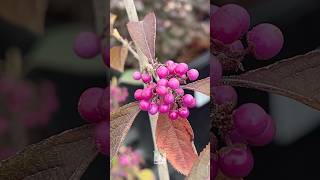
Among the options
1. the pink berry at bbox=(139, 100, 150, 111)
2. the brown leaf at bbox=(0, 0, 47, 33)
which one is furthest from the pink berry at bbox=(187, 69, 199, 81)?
the brown leaf at bbox=(0, 0, 47, 33)

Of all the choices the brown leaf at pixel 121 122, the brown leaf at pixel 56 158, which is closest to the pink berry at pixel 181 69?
the brown leaf at pixel 121 122

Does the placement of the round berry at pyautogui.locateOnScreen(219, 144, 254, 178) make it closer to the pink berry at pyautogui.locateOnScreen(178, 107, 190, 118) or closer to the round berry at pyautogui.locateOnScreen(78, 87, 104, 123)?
the pink berry at pyautogui.locateOnScreen(178, 107, 190, 118)

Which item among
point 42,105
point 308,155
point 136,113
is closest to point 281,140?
point 308,155

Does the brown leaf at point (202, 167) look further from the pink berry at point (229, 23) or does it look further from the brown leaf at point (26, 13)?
the brown leaf at point (26, 13)

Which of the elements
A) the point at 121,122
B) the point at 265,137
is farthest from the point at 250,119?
the point at 121,122

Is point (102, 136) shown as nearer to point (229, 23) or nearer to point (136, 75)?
point (136, 75)

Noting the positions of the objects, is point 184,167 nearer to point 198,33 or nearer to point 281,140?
point 281,140
